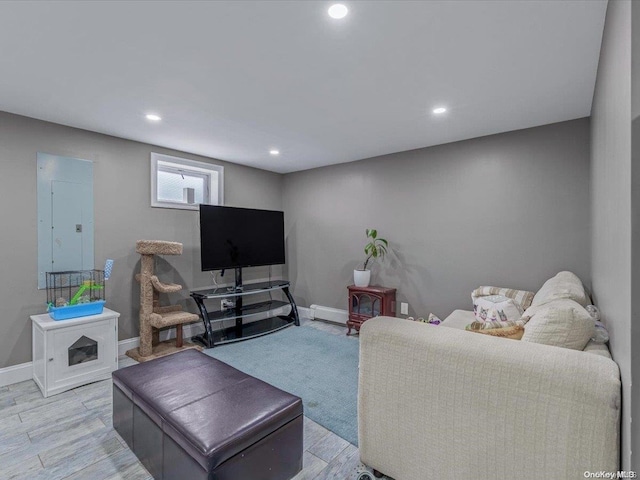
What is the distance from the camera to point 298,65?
1965mm

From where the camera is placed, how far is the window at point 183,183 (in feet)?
12.2

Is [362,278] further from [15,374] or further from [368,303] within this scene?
[15,374]

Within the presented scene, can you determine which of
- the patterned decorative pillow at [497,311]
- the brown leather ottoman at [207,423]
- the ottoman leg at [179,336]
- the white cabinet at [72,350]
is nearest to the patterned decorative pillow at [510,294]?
the patterned decorative pillow at [497,311]

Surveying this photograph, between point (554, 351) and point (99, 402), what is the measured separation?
9.82 ft

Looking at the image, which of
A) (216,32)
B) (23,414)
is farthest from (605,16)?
(23,414)

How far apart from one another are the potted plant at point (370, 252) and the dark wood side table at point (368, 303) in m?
0.10

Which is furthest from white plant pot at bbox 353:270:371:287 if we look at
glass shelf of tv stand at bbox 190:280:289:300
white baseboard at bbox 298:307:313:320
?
white baseboard at bbox 298:307:313:320

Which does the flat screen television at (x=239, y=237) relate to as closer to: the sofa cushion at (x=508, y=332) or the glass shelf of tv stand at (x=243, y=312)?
the glass shelf of tv stand at (x=243, y=312)

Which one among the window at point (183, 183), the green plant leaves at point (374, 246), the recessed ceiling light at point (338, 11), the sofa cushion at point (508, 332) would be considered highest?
the recessed ceiling light at point (338, 11)

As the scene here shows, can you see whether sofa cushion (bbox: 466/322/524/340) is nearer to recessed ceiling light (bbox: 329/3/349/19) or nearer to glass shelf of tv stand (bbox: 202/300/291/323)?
recessed ceiling light (bbox: 329/3/349/19)

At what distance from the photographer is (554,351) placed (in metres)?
1.22

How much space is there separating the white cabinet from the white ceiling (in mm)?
1798

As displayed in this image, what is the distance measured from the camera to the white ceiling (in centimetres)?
152

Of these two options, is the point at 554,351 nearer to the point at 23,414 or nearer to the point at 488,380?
the point at 488,380
